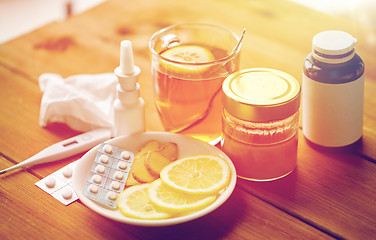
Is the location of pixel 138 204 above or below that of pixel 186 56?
below

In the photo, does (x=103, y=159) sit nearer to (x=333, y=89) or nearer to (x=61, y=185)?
(x=61, y=185)

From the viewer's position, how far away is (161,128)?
93cm

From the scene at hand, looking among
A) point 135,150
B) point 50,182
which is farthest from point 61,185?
point 135,150

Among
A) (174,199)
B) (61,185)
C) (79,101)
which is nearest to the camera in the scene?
(174,199)

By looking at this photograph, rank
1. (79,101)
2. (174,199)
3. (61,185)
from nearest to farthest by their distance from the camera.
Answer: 1. (174,199)
2. (61,185)
3. (79,101)

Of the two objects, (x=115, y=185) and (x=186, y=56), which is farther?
(x=186, y=56)

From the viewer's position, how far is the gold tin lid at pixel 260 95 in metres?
0.72

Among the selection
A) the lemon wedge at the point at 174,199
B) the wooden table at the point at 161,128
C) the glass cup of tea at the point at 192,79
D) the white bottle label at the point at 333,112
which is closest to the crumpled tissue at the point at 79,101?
the wooden table at the point at 161,128

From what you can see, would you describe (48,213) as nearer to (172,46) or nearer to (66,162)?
(66,162)

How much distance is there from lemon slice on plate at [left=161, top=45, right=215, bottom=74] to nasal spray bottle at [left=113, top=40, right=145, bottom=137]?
57 mm

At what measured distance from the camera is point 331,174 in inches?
31.9

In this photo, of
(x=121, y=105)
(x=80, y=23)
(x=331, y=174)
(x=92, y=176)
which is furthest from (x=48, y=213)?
(x=80, y=23)

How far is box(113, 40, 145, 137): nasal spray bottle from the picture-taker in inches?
32.1

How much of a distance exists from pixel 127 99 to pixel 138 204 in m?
0.21
